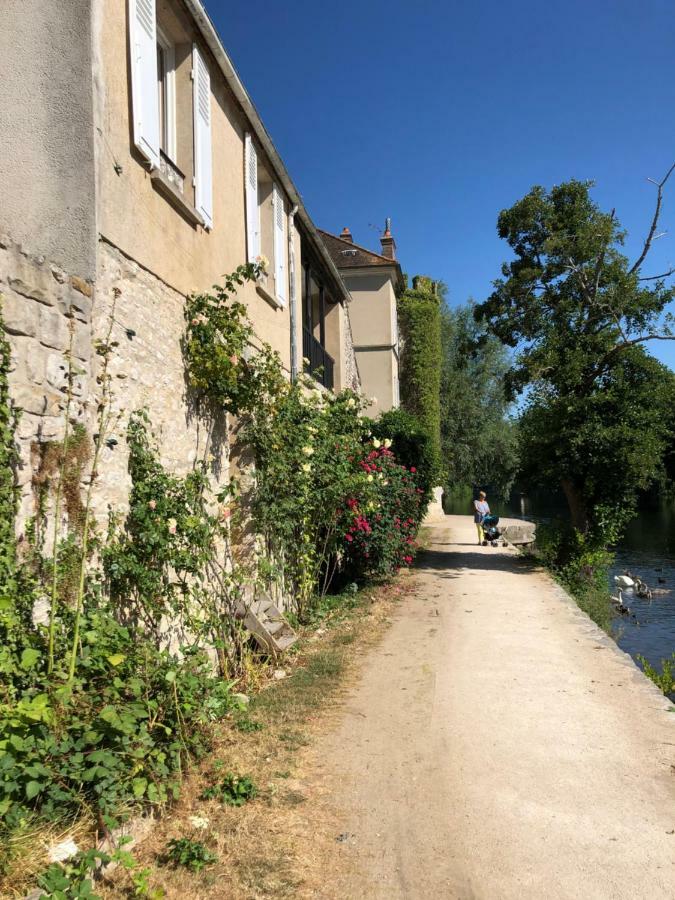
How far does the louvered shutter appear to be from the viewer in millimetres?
8953

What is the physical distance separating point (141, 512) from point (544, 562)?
35.7ft

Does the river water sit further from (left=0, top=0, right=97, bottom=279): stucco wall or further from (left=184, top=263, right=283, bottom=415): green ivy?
(left=0, top=0, right=97, bottom=279): stucco wall

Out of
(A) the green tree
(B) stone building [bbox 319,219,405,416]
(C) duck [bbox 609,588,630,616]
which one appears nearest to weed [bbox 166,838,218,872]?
(C) duck [bbox 609,588,630,616]

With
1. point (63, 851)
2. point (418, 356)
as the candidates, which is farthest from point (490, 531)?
point (63, 851)

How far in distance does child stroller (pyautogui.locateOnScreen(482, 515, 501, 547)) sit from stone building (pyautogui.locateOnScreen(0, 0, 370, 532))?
13319 mm

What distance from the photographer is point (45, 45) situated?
4312 millimetres

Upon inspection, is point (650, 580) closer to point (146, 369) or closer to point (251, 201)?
point (251, 201)

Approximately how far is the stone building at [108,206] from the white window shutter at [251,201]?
3.54 feet

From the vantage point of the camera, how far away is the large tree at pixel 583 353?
38.4ft

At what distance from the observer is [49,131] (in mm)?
4266

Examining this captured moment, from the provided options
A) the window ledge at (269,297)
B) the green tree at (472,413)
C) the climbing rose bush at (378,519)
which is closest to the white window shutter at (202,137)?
the window ledge at (269,297)

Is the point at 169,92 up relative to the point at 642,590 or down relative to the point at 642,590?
up

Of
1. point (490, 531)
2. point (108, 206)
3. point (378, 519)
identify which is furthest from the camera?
point (490, 531)

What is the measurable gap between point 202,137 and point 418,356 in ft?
62.6
